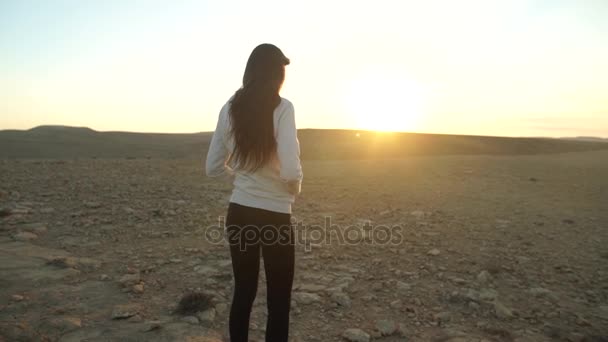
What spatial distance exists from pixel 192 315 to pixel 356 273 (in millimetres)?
2090

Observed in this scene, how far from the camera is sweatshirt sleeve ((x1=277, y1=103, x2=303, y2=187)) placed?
2.48 m

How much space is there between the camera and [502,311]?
4.20 metres

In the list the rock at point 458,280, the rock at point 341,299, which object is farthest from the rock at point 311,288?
the rock at point 458,280

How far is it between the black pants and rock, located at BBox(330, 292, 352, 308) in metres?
1.65

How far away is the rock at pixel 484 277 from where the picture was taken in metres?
4.95

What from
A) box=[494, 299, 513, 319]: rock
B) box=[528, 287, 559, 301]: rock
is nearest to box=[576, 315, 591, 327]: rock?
box=[528, 287, 559, 301]: rock

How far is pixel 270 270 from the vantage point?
273 cm

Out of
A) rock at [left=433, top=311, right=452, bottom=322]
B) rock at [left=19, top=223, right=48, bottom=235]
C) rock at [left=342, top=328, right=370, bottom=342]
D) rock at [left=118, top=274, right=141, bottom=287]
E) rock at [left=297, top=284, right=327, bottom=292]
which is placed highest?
rock at [left=19, top=223, right=48, bottom=235]

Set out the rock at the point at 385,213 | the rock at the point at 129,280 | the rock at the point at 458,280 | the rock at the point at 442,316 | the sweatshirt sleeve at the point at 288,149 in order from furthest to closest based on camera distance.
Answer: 1. the rock at the point at 385,213
2. the rock at the point at 458,280
3. the rock at the point at 129,280
4. the rock at the point at 442,316
5. the sweatshirt sleeve at the point at 288,149

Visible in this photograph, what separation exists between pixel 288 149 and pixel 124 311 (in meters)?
2.60

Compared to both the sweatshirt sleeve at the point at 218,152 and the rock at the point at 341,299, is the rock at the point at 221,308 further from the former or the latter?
the sweatshirt sleeve at the point at 218,152

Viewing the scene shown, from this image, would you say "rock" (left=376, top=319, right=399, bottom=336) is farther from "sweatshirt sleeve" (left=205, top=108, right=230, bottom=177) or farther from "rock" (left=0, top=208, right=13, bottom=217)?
"rock" (left=0, top=208, right=13, bottom=217)

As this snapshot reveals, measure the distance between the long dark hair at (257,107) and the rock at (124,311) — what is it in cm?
225

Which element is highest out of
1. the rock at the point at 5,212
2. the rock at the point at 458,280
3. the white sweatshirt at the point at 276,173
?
the white sweatshirt at the point at 276,173
